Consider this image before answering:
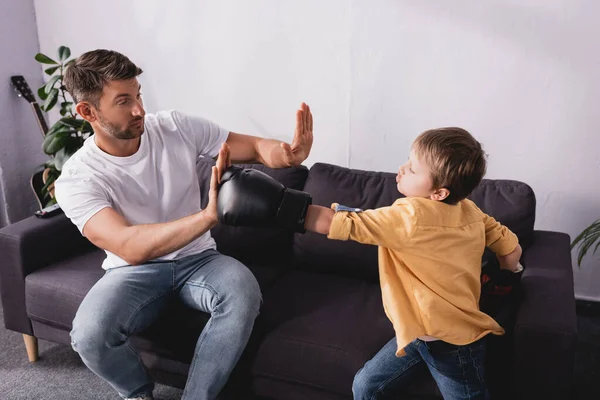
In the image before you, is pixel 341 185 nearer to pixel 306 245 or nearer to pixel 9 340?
pixel 306 245

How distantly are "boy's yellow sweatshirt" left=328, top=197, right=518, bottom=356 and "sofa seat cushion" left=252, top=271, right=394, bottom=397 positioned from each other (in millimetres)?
219

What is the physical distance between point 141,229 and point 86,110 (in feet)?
1.47

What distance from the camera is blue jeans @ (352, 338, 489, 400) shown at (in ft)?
5.05

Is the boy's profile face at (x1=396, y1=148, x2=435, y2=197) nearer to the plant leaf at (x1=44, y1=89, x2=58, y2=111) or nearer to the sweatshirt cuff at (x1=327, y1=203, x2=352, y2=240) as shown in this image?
the sweatshirt cuff at (x1=327, y1=203, x2=352, y2=240)

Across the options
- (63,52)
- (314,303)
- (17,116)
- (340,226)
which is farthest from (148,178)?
(17,116)

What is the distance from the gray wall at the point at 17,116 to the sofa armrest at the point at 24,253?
104 centimetres

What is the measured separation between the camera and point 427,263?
1499 millimetres

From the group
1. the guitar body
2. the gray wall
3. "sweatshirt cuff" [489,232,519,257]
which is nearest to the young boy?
"sweatshirt cuff" [489,232,519,257]

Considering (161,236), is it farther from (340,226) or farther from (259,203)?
(340,226)

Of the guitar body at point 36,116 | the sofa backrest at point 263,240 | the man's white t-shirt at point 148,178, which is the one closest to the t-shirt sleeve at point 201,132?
the man's white t-shirt at point 148,178

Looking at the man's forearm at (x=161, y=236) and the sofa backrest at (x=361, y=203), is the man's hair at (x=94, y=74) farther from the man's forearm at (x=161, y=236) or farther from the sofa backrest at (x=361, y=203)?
the sofa backrest at (x=361, y=203)

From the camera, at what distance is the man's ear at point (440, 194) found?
4.86 ft

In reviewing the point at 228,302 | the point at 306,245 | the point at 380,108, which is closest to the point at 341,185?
the point at 306,245

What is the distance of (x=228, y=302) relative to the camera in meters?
1.82
